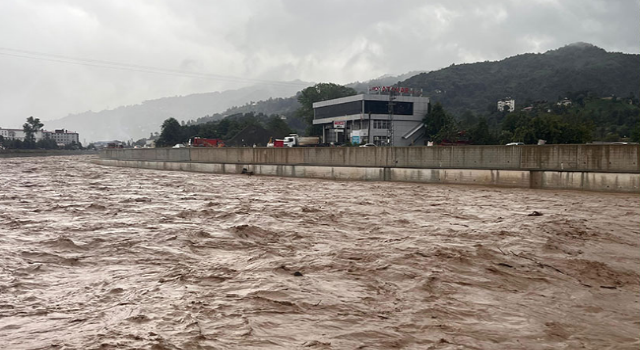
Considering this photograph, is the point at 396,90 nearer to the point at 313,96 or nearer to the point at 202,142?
the point at 313,96

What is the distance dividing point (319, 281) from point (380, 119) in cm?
8403

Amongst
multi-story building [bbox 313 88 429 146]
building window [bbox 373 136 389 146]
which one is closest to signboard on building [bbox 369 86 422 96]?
multi-story building [bbox 313 88 429 146]

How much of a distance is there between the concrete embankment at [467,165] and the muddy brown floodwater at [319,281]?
264 inches

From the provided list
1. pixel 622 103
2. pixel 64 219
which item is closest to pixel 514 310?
pixel 64 219

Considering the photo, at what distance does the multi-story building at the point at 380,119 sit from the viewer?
87625mm

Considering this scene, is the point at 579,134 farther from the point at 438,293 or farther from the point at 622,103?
the point at 622,103

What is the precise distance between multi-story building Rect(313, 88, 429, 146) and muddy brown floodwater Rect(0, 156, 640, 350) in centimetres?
7209

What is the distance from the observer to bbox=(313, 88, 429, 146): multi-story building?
8762 centimetres

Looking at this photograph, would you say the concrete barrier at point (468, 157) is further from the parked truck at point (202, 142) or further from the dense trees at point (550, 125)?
the dense trees at point (550, 125)

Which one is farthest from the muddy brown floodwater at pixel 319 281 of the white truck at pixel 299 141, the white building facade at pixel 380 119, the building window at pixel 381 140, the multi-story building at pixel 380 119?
the building window at pixel 381 140

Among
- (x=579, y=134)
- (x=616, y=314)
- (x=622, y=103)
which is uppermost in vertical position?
(x=622, y=103)

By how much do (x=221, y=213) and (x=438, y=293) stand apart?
30.4 ft

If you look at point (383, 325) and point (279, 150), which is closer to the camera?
point (383, 325)

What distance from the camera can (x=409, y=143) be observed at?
9175cm
